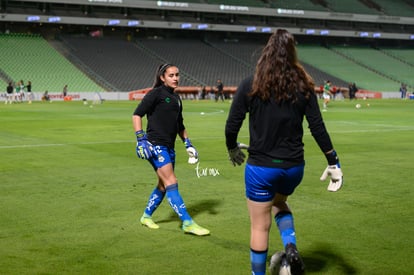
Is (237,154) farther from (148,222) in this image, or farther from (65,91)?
(65,91)

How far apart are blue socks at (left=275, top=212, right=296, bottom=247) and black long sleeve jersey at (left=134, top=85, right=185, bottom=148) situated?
2643mm

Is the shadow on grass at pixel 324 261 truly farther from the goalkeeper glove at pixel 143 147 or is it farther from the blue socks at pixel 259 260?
the goalkeeper glove at pixel 143 147

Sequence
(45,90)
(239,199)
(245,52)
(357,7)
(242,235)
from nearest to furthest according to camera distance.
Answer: (242,235)
(239,199)
(45,90)
(245,52)
(357,7)

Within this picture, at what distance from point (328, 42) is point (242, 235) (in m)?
86.3

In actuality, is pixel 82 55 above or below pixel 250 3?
below

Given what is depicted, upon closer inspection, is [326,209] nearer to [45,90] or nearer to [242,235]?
[242,235]

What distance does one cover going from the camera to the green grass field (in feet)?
23.2

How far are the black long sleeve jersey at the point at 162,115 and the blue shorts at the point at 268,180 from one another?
9.45 ft

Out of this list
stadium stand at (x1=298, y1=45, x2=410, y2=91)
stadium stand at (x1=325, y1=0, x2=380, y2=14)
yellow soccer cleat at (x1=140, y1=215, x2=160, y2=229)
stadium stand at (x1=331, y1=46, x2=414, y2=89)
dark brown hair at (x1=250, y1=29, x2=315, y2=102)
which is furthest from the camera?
stadium stand at (x1=325, y1=0, x2=380, y2=14)

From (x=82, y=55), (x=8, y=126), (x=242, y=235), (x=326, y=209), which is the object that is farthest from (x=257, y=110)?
(x=82, y=55)

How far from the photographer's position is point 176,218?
940cm

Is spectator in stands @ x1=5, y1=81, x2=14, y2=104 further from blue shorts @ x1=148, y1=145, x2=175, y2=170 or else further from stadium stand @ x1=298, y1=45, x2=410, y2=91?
blue shorts @ x1=148, y1=145, x2=175, y2=170

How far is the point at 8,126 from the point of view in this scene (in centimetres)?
2706

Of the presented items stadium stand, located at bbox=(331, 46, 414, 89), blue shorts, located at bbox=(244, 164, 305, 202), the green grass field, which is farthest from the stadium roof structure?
blue shorts, located at bbox=(244, 164, 305, 202)
